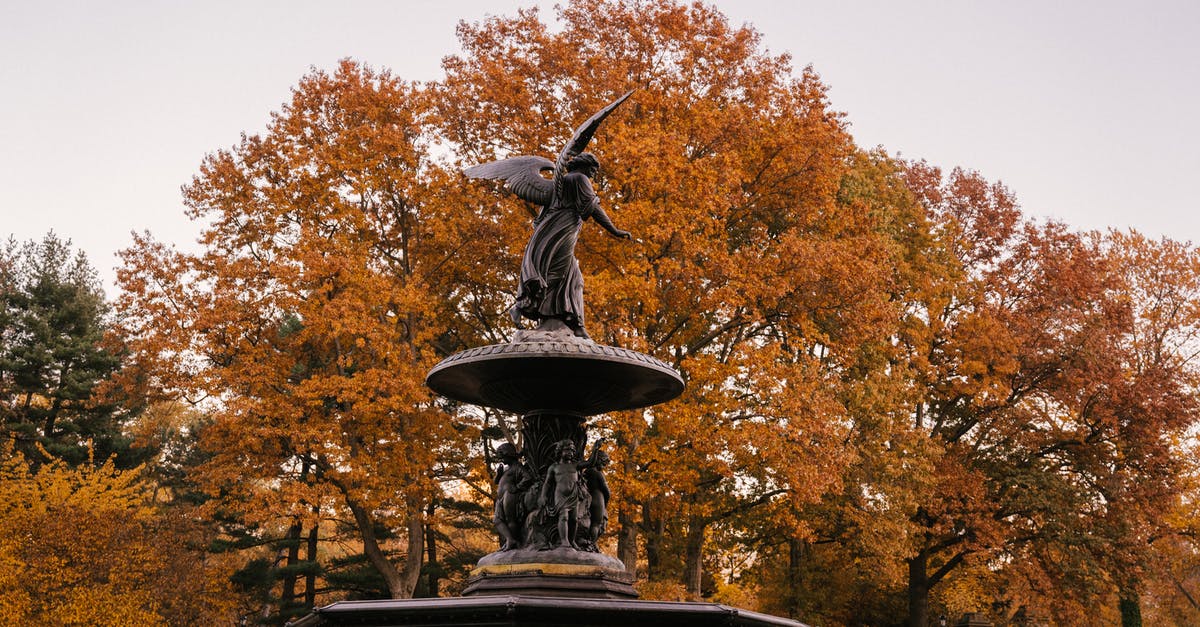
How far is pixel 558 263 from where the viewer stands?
992cm

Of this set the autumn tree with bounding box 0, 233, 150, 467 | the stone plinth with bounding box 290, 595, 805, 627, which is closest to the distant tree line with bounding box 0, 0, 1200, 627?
the autumn tree with bounding box 0, 233, 150, 467

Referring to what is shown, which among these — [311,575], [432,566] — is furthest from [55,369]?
[432,566]

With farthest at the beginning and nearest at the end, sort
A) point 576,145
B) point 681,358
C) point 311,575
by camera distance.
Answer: point 311,575
point 681,358
point 576,145

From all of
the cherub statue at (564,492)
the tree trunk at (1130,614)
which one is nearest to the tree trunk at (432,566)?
the cherub statue at (564,492)

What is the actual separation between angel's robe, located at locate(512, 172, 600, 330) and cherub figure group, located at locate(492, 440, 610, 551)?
127 cm

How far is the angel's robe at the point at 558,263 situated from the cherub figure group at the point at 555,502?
50.0 inches

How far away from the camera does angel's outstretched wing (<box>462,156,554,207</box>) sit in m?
10.2

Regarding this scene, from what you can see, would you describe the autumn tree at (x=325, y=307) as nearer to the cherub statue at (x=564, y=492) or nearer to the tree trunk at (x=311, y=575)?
the tree trunk at (x=311, y=575)

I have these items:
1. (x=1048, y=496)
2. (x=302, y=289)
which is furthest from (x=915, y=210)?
(x=302, y=289)

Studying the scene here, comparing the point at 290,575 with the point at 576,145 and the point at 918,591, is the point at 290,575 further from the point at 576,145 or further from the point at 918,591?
the point at 576,145

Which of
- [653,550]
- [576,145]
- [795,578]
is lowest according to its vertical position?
[795,578]

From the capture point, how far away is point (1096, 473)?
23562 mm

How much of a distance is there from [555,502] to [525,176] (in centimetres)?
319

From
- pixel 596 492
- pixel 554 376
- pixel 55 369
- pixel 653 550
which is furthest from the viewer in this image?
pixel 55 369
